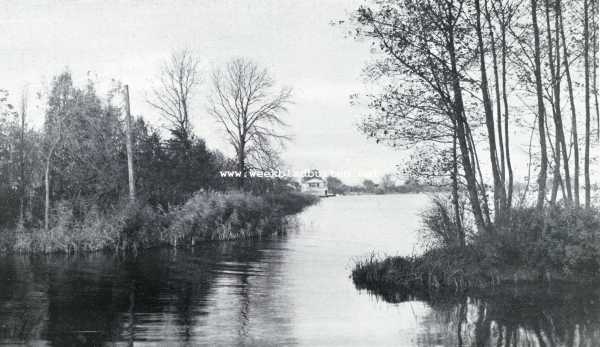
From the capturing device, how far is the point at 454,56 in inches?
665

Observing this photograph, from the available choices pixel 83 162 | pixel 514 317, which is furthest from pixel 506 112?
pixel 83 162

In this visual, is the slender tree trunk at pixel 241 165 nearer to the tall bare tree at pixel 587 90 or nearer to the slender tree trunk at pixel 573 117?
the slender tree trunk at pixel 573 117

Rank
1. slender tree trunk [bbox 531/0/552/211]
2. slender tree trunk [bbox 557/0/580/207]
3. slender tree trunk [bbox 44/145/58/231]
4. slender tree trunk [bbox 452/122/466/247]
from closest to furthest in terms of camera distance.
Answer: slender tree trunk [bbox 452/122/466/247]
slender tree trunk [bbox 531/0/552/211]
slender tree trunk [bbox 557/0/580/207]
slender tree trunk [bbox 44/145/58/231]

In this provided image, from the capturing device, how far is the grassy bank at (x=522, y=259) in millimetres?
15867

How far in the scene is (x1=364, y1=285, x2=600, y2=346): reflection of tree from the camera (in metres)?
10.9

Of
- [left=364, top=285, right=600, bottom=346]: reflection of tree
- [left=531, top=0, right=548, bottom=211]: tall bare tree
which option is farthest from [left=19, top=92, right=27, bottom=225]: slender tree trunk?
[left=531, top=0, right=548, bottom=211]: tall bare tree

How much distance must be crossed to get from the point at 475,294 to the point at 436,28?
7.53m

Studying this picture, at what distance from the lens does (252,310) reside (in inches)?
528

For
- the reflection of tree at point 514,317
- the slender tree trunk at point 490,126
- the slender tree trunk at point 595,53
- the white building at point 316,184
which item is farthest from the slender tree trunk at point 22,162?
the white building at point 316,184

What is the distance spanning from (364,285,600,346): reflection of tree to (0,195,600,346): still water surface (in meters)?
0.02

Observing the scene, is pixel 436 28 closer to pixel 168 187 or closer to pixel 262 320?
pixel 262 320

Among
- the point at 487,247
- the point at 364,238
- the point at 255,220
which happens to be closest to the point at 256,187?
the point at 255,220

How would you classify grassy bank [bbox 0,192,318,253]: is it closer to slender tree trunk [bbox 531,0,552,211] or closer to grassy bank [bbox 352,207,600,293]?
grassy bank [bbox 352,207,600,293]

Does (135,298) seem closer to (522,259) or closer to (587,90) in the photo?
(522,259)
